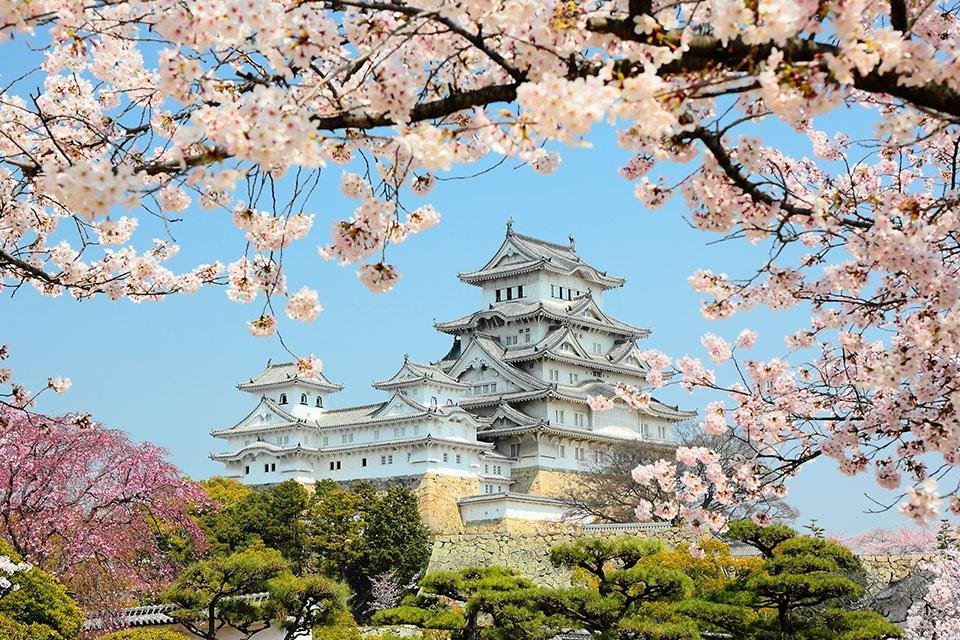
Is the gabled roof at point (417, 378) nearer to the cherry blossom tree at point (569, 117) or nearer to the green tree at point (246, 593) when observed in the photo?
the green tree at point (246, 593)

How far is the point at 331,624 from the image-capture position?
17.8m

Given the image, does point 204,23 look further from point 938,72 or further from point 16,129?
point 16,129

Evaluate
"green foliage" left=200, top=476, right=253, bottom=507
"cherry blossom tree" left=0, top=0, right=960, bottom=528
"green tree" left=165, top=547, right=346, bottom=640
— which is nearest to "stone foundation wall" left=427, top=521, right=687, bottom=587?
"green tree" left=165, top=547, right=346, bottom=640

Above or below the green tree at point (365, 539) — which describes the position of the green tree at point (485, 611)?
below

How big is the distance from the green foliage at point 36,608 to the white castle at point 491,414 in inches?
870

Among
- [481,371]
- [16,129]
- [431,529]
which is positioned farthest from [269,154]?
[481,371]

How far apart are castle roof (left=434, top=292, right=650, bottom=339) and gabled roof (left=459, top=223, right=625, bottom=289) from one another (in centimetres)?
139

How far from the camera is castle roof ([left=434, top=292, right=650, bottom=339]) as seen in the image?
4431 centimetres

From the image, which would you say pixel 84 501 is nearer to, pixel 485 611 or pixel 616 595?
pixel 485 611

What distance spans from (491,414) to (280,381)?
8793 mm

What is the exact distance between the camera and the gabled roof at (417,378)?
126ft

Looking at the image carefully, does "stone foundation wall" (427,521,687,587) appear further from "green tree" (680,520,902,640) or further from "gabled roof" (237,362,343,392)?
"gabled roof" (237,362,343,392)

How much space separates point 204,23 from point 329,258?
1375mm

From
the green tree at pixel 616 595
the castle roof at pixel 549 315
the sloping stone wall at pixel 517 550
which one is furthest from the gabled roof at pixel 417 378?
the green tree at pixel 616 595
